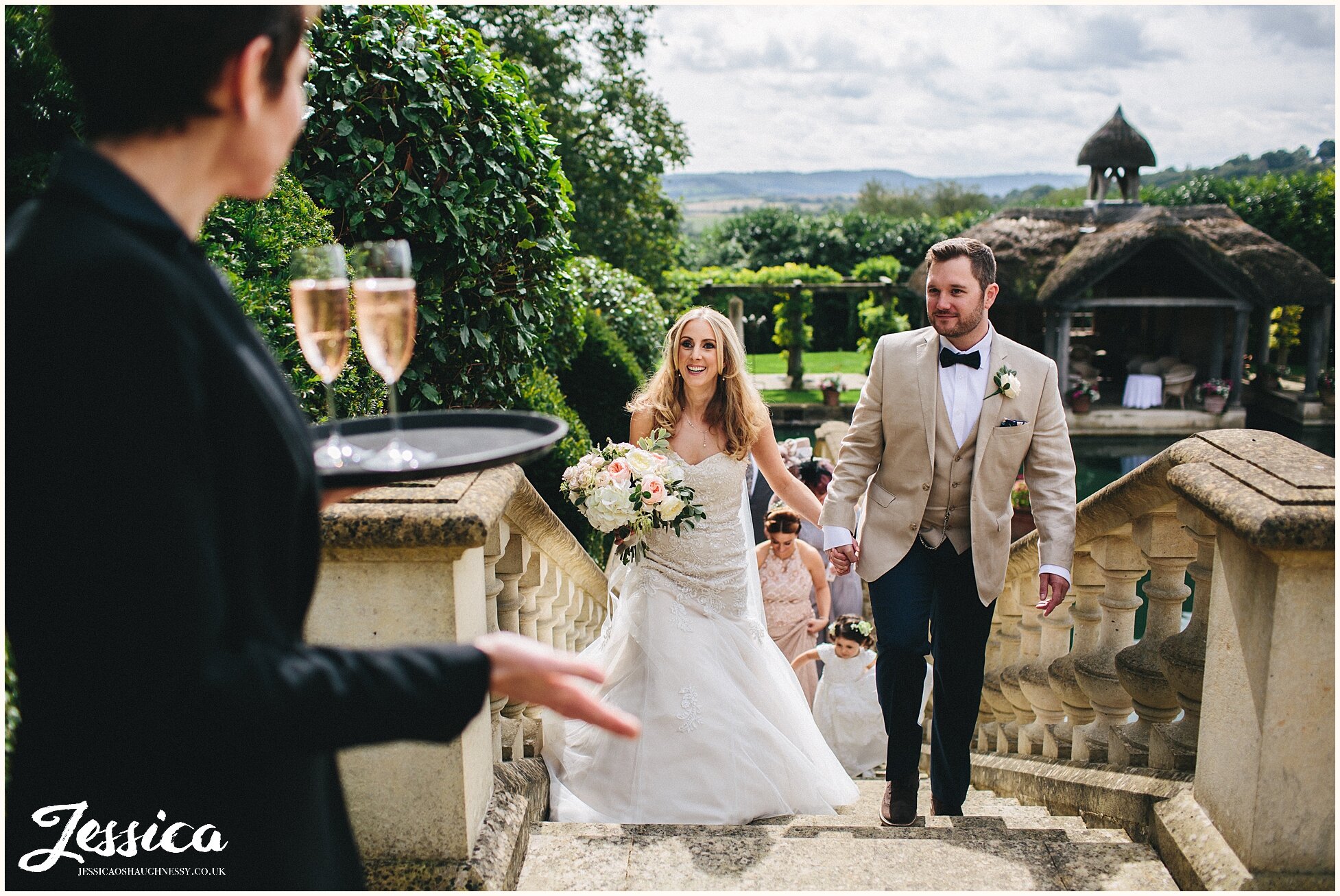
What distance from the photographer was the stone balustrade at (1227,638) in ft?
7.38

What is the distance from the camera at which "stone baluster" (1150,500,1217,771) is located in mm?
3088

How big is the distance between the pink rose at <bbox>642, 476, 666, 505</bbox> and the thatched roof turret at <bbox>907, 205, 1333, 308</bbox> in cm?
1600

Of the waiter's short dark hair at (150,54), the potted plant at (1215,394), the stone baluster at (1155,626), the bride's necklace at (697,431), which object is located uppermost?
the waiter's short dark hair at (150,54)

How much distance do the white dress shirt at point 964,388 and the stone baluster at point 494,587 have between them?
5.43 ft

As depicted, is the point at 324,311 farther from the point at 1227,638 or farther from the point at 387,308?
the point at 1227,638

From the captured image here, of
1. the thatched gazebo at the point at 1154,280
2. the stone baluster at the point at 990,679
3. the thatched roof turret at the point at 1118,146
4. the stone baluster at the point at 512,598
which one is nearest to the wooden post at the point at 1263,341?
the thatched gazebo at the point at 1154,280

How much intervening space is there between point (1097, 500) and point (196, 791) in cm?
330

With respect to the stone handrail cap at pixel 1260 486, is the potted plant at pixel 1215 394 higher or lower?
lower

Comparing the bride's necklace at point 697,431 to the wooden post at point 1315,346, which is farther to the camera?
the wooden post at point 1315,346

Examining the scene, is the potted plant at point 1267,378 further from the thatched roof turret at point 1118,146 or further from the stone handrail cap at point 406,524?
the stone handrail cap at point 406,524

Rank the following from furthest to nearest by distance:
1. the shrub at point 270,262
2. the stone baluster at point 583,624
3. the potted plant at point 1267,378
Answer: the potted plant at point 1267,378 → the stone baluster at point 583,624 → the shrub at point 270,262

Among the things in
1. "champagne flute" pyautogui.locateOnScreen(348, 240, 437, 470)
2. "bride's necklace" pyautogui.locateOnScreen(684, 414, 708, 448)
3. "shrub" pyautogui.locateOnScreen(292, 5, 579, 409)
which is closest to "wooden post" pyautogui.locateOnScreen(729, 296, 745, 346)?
"shrub" pyautogui.locateOnScreen(292, 5, 579, 409)

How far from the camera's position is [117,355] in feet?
3.11

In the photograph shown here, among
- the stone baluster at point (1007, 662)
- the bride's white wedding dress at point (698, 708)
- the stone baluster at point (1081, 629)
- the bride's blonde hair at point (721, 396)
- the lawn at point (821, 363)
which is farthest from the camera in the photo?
the lawn at point (821, 363)
